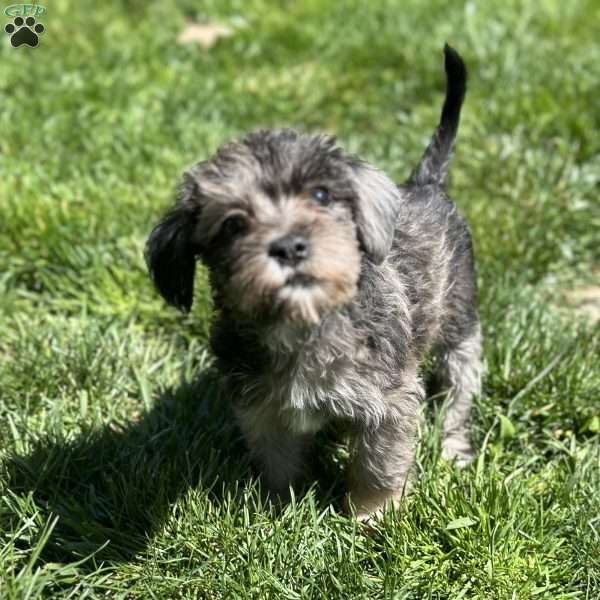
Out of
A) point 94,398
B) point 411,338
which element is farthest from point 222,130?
point 411,338

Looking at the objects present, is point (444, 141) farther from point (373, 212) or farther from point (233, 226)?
point (233, 226)

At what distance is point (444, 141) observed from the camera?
477 cm

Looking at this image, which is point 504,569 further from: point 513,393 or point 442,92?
point 442,92

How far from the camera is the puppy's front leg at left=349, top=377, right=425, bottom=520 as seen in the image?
3.88m

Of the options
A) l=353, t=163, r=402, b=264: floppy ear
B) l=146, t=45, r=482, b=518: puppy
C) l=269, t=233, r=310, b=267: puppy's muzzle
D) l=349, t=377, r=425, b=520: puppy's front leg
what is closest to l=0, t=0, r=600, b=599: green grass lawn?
l=349, t=377, r=425, b=520: puppy's front leg

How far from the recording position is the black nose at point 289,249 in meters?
3.13

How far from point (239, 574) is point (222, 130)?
451cm

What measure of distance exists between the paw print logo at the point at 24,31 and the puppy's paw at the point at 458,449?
4.92 m

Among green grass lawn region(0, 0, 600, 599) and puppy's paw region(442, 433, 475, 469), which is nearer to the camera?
green grass lawn region(0, 0, 600, 599)

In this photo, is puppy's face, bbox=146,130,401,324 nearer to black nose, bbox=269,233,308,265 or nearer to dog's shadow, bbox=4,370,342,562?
black nose, bbox=269,233,308,265

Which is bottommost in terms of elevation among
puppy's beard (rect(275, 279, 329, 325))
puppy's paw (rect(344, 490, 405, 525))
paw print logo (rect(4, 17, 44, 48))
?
puppy's paw (rect(344, 490, 405, 525))

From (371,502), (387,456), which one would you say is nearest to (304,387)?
(387,456)

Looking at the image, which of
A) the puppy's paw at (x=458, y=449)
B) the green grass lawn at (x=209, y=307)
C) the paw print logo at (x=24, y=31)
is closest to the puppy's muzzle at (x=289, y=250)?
the green grass lawn at (x=209, y=307)

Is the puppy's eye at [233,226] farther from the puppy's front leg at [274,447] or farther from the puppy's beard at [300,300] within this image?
the puppy's front leg at [274,447]
